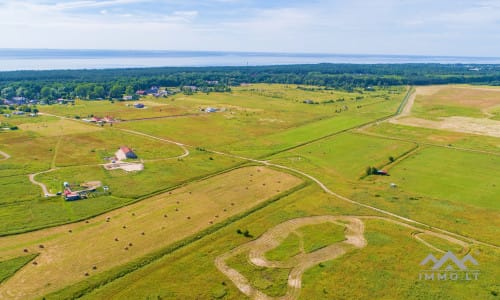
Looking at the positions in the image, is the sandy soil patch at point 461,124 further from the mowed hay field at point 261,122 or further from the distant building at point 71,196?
the distant building at point 71,196

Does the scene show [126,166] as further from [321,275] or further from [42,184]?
[321,275]

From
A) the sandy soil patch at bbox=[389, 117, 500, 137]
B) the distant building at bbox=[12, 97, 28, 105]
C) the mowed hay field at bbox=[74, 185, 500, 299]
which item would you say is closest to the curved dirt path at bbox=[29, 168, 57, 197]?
the mowed hay field at bbox=[74, 185, 500, 299]

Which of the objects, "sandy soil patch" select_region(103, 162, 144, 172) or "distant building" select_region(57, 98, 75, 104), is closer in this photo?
"sandy soil patch" select_region(103, 162, 144, 172)

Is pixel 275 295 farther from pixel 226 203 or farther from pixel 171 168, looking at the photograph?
pixel 171 168

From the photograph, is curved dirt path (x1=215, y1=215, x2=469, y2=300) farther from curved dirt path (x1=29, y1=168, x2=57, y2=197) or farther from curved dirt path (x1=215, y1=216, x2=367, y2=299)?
curved dirt path (x1=29, y1=168, x2=57, y2=197)

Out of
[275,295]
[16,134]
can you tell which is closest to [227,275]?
[275,295]
